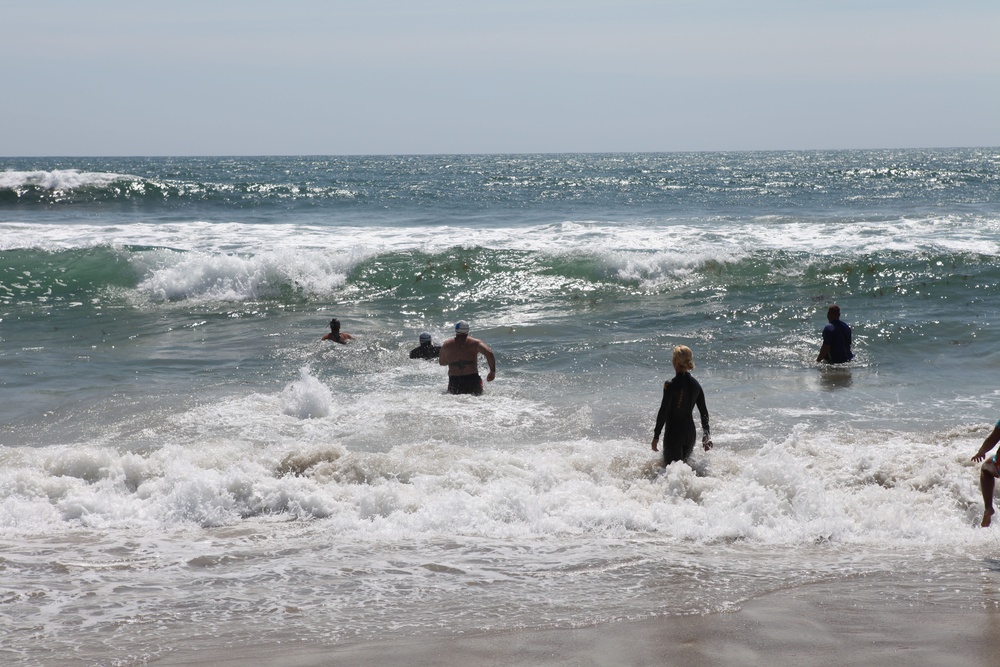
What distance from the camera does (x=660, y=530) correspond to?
6969 mm

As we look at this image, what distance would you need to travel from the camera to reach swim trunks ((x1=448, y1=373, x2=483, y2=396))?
11.4 meters

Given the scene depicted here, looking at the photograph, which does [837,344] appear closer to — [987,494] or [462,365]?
[462,365]

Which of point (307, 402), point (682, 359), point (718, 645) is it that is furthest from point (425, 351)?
point (718, 645)

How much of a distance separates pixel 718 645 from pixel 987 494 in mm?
2739

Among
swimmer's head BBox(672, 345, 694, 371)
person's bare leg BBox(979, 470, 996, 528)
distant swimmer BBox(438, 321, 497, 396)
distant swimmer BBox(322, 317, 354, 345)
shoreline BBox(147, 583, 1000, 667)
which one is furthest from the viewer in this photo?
distant swimmer BBox(322, 317, 354, 345)

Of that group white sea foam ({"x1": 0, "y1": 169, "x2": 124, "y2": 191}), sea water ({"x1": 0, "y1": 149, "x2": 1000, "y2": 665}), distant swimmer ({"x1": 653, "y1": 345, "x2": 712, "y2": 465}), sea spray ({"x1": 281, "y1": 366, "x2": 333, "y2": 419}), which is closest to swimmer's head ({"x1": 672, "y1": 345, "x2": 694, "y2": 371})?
distant swimmer ({"x1": 653, "y1": 345, "x2": 712, "y2": 465})

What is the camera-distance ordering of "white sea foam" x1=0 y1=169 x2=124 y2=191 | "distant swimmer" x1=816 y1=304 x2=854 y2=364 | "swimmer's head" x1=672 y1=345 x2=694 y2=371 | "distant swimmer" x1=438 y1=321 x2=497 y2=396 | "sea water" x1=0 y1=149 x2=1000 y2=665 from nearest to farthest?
"sea water" x1=0 y1=149 x2=1000 y2=665
"swimmer's head" x1=672 y1=345 x2=694 y2=371
"distant swimmer" x1=438 y1=321 x2=497 y2=396
"distant swimmer" x1=816 y1=304 x2=854 y2=364
"white sea foam" x1=0 y1=169 x2=124 y2=191

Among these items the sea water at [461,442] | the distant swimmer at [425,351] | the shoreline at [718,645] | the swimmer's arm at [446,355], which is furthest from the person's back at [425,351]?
the shoreline at [718,645]

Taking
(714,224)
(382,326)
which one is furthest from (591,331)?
(714,224)

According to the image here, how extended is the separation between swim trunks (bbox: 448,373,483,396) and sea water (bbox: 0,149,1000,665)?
0.16 m

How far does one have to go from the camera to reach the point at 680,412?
8.15m

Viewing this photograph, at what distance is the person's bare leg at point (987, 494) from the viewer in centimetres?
653

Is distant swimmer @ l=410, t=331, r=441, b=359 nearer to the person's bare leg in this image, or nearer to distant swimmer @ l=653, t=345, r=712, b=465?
distant swimmer @ l=653, t=345, r=712, b=465

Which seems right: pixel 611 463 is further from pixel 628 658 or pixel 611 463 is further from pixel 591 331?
pixel 591 331
